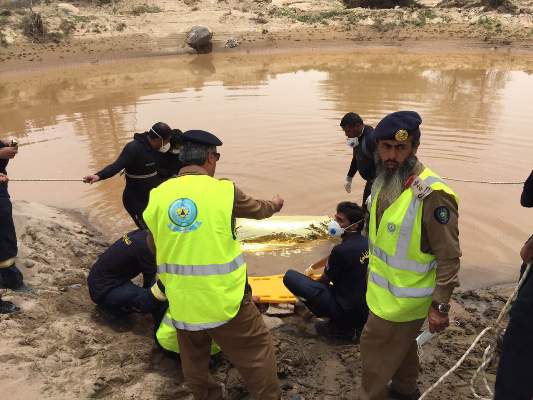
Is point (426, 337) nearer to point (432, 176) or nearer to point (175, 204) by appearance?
point (432, 176)

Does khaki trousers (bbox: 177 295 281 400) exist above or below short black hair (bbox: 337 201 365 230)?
below

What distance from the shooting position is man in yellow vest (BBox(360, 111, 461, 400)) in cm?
243

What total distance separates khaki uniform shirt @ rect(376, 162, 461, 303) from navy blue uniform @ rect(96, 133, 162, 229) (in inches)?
144

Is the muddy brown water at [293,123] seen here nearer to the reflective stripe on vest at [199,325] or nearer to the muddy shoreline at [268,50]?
the muddy shoreline at [268,50]

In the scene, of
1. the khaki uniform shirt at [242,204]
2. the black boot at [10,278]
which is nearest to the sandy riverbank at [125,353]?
the black boot at [10,278]

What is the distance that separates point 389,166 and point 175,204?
3.92 ft

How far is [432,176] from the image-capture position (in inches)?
97.5

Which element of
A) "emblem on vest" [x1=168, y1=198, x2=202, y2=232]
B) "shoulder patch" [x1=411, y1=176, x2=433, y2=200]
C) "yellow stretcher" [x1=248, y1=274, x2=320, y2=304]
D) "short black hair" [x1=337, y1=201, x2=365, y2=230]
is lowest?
"yellow stretcher" [x1=248, y1=274, x2=320, y2=304]

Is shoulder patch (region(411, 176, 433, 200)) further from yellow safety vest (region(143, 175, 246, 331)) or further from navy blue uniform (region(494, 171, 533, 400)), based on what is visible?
yellow safety vest (region(143, 175, 246, 331))

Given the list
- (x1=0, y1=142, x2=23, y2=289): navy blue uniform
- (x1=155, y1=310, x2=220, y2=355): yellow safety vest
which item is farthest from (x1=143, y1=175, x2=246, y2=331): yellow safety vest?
(x1=0, y1=142, x2=23, y2=289): navy blue uniform

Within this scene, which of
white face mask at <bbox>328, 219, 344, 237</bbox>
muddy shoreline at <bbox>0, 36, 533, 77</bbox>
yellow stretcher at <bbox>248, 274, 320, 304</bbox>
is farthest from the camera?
muddy shoreline at <bbox>0, 36, 533, 77</bbox>

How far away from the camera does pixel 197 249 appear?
8.46 ft

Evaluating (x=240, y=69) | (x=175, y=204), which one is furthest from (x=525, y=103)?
(x=175, y=204)

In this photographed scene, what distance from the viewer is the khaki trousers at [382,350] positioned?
2.71m
